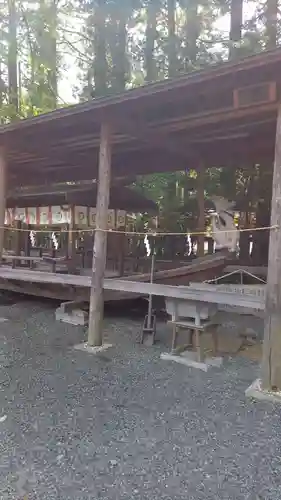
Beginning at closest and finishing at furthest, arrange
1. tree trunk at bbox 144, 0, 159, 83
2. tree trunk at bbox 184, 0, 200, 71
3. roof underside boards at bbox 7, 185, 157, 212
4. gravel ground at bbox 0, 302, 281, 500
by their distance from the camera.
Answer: gravel ground at bbox 0, 302, 281, 500, roof underside boards at bbox 7, 185, 157, 212, tree trunk at bbox 184, 0, 200, 71, tree trunk at bbox 144, 0, 159, 83

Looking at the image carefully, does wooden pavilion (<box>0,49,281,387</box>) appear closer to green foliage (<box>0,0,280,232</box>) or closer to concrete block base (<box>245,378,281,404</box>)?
concrete block base (<box>245,378,281,404</box>)

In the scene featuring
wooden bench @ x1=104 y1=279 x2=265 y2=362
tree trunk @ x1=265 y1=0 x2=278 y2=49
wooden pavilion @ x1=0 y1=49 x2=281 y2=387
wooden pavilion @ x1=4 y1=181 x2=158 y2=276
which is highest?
tree trunk @ x1=265 y1=0 x2=278 y2=49

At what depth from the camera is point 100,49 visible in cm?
1499

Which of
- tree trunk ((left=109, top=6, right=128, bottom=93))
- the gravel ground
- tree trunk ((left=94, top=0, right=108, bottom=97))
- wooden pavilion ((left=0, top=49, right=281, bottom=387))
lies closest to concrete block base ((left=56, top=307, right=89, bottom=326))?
wooden pavilion ((left=0, top=49, right=281, bottom=387))

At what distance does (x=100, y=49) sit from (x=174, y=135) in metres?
10.2

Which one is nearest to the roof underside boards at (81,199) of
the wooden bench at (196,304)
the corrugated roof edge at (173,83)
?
the corrugated roof edge at (173,83)

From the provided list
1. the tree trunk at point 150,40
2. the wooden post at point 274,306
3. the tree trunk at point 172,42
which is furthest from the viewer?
the tree trunk at point 150,40

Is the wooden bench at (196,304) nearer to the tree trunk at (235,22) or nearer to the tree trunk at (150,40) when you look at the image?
the tree trunk at (235,22)

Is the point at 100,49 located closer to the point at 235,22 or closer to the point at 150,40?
the point at 150,40

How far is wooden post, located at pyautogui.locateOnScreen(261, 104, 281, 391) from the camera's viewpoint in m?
4.41

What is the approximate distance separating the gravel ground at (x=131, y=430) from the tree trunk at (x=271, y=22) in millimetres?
9452

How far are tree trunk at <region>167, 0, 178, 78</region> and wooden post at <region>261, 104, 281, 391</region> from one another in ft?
32.2

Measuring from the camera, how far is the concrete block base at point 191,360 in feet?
17.5

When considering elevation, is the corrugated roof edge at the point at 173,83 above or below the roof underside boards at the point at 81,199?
above
